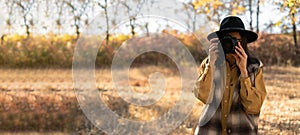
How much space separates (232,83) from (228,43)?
0.29 metres

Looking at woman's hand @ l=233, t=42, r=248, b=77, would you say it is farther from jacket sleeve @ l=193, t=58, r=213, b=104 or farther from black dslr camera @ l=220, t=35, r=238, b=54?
jacket sleeve @ l=193, t=58, r=213, b=104

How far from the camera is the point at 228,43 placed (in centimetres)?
283

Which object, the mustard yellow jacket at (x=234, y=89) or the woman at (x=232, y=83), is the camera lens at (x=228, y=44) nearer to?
the woman at (x=232, y=83)

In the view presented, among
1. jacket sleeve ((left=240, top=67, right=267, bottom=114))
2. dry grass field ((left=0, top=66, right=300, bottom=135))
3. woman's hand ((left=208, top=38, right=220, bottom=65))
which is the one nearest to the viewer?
jacket sleeve ((left=240, top=67, right=267, bottom=114))

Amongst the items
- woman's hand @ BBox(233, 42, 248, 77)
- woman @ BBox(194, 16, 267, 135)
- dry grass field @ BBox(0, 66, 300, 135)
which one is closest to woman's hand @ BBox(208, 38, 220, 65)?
woman @ BBox(194, 16, 267, 135)

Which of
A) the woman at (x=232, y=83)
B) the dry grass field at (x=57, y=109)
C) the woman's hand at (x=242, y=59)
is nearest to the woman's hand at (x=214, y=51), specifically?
the woman at (x=232, y=83)

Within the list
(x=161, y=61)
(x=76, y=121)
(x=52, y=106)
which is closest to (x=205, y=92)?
(x=52, y=106)

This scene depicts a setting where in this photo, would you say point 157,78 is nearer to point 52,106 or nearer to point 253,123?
point 52,106

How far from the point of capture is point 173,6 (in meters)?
3.85

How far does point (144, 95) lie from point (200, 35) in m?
5.84

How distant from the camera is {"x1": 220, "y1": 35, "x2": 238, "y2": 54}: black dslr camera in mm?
2824

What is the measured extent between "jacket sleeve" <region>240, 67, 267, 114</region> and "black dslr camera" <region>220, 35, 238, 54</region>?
0.21 metres

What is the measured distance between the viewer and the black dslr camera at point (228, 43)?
2.82m

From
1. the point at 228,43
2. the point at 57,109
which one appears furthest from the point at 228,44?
the point at 57,109
